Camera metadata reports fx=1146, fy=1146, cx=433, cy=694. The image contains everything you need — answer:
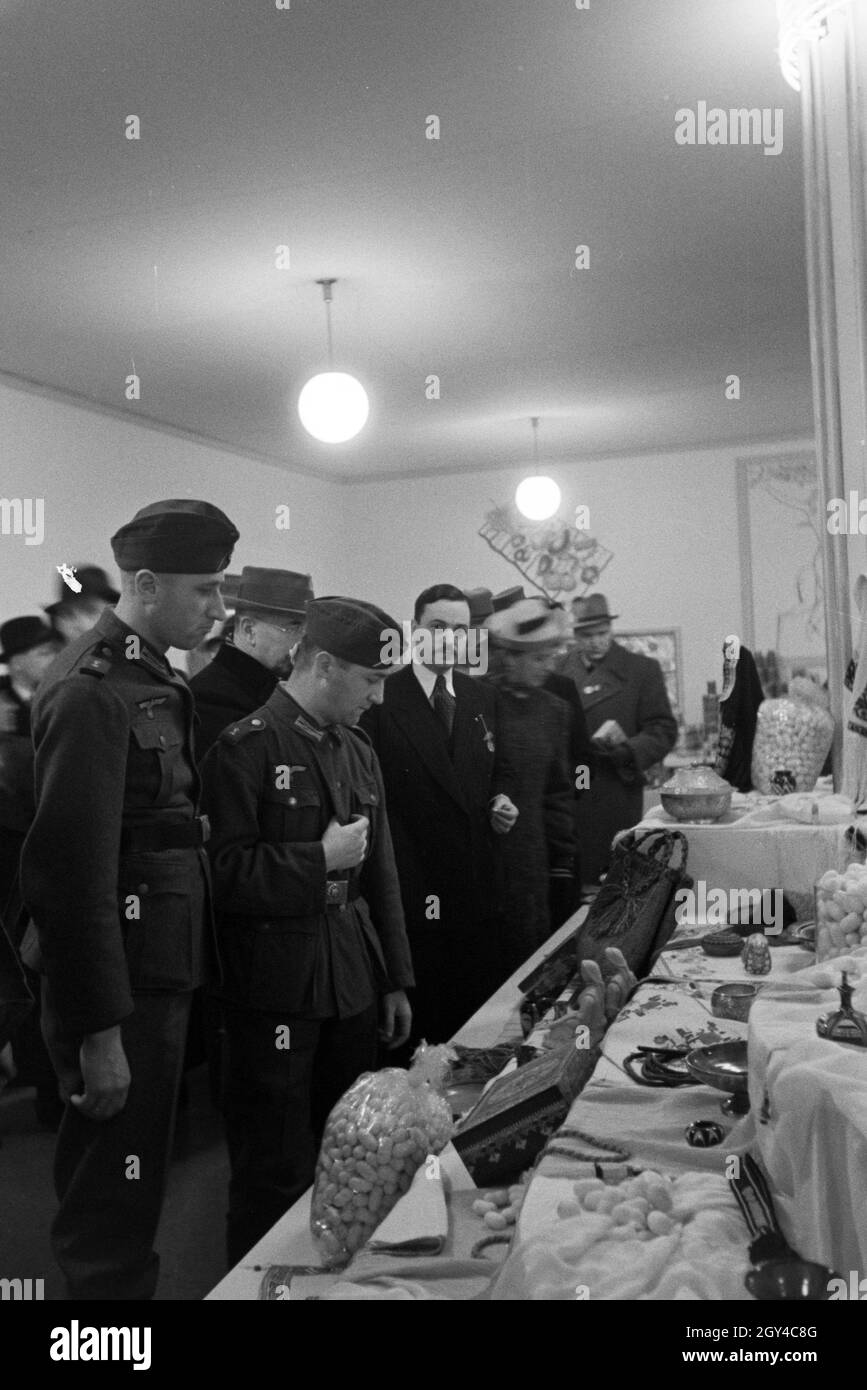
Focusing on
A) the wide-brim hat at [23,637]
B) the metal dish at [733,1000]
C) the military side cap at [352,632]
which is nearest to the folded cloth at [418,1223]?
the metal dish at [733,1000]

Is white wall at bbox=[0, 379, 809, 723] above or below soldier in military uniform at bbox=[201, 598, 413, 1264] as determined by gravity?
above

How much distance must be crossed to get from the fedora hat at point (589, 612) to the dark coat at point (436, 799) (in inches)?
32.5

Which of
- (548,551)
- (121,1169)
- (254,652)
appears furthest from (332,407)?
(121,1169)

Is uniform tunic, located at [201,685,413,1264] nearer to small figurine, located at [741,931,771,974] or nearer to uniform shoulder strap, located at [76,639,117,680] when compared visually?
uniform shoulder strap, located at [76,639,117,680]

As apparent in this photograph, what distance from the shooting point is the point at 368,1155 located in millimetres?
1166

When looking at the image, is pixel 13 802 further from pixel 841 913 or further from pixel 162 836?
pixel 841 913

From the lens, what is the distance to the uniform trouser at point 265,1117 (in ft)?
5.54

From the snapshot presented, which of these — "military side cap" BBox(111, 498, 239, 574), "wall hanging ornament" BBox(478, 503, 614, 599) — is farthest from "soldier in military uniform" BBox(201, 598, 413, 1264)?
"wall hanging ornament" BBox(478, 503, 614, 599)

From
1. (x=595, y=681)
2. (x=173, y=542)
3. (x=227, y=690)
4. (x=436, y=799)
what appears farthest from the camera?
(x=595, y=681)

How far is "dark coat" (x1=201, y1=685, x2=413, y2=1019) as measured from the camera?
171 cm

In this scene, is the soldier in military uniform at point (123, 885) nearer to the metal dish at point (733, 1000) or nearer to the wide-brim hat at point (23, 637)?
the metal dish at point (733, 1000)

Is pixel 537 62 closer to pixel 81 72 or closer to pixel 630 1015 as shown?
pixel 81 72

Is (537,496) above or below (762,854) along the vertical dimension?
above

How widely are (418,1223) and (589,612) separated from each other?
2576 mm
